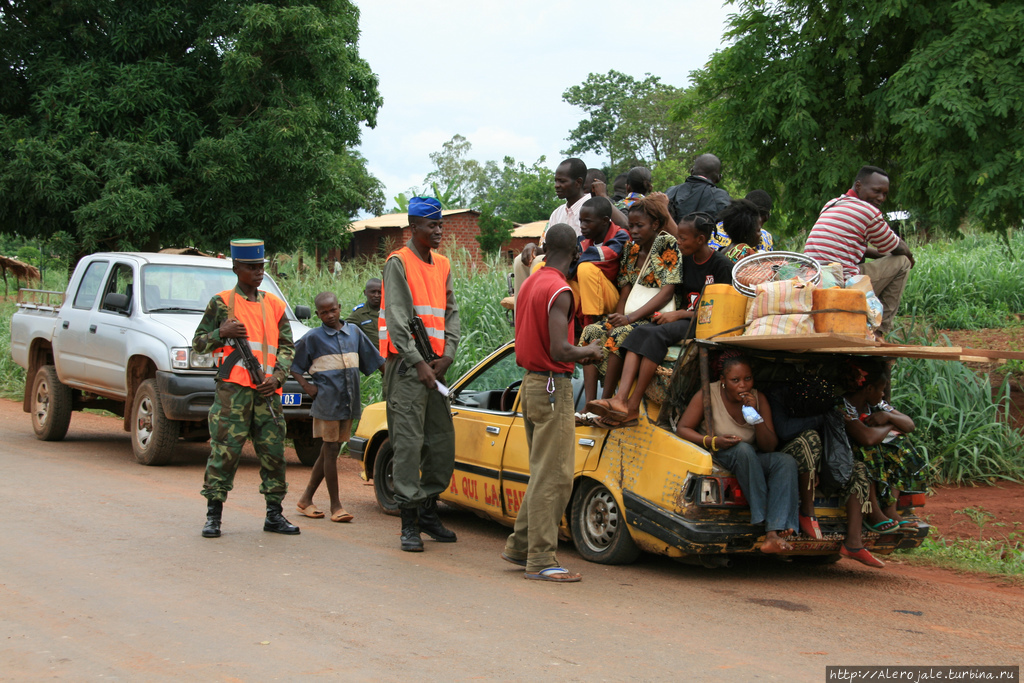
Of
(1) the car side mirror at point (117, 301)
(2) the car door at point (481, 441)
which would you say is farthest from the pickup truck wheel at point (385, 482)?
(1) the car side mirror at point (117, 301)

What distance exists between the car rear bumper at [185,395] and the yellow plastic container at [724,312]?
198 inches

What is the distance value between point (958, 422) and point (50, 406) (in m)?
9.87

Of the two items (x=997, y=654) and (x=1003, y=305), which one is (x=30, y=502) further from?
(x=1003, y=305)

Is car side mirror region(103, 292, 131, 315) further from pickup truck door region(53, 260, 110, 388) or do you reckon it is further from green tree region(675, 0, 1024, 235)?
green tree region(675, 0, 1024, 235)

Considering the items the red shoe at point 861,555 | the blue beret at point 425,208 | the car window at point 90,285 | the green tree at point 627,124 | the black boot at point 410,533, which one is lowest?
the black boot at point 410,533

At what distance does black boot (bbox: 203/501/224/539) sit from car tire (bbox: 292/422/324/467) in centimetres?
353

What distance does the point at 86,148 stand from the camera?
1473cm

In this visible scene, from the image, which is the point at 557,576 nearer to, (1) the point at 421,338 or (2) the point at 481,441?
(2) the point at 481,441

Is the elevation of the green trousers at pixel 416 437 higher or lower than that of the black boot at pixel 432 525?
higher

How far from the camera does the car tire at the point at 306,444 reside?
1024cm

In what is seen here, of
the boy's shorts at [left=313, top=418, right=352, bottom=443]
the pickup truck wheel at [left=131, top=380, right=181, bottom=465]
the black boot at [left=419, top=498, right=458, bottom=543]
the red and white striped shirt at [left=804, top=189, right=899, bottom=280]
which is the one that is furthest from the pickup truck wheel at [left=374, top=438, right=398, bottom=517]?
the red and white striped shirt at [left=804, top=189, right=899, bottom=280]

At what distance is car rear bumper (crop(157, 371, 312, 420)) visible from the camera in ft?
30.3

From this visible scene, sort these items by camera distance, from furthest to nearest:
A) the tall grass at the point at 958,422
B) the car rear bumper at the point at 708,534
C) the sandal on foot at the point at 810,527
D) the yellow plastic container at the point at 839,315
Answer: the tall grass at the point at 958,422
the sandal on foot at the point at 810,527
the car rear bumper at the point at 708,534
the yellow plastic container at the point at 839,315

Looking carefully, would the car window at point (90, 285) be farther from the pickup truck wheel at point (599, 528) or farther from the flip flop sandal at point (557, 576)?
the flip flop sandal at point (557, 576)
